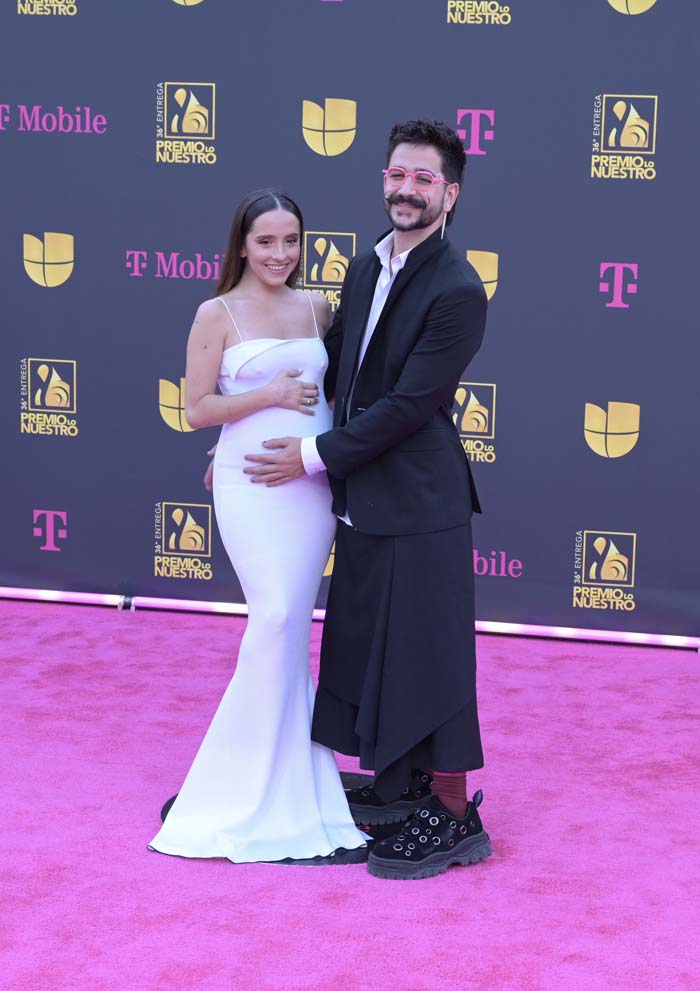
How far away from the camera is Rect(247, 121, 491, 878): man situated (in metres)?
2.84

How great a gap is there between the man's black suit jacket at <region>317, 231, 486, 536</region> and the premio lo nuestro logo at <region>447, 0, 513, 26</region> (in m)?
2.03

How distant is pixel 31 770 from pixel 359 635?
3.58ft

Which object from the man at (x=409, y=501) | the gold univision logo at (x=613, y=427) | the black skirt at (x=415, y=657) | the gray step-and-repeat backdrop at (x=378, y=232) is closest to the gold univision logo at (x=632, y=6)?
the gray step-and-repeat backdrop at (x=378, y=232)

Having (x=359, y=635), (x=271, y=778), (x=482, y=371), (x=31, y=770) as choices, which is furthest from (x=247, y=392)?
(x=482, y=371)

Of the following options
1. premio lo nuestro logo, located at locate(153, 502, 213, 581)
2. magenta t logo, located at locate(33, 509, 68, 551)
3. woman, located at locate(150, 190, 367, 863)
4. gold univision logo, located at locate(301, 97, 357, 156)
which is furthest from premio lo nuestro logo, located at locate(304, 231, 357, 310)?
woman, located at locate(150, 190, 367, 863)

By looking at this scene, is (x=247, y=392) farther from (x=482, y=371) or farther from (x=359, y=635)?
(x=482, y=371)

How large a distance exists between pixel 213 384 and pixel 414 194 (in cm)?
63

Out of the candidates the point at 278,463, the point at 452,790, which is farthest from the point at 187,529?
the point at 452,790

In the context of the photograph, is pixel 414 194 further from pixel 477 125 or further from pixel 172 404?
pixel 172 404

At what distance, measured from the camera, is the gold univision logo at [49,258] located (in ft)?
16.7

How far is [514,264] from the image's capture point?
4.80 meters

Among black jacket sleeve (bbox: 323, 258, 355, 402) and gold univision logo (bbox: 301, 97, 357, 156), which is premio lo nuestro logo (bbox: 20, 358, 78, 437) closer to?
gold univision logo (bbox: 301, 97, 357, 156)

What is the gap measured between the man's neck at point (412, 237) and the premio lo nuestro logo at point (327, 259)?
6.58 ft

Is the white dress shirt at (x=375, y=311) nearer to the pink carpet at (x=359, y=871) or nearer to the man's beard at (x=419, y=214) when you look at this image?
the man's beard at (x=419, y=214)
